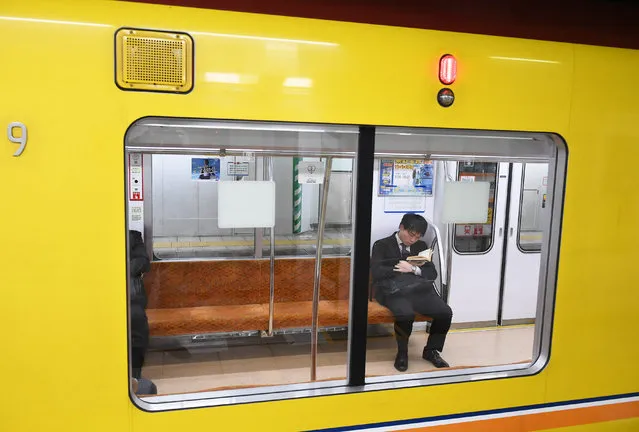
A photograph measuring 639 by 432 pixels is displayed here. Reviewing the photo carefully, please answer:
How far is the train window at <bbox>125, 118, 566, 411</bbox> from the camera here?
2.10 meters

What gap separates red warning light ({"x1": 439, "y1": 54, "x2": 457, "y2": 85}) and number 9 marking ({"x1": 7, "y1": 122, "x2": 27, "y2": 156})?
5.13 feet

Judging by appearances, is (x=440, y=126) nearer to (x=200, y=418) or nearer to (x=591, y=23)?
(x=591, y=23)

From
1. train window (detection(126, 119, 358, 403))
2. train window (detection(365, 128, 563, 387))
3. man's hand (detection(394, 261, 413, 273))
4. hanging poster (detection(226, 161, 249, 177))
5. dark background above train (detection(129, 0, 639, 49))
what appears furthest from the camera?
man's hand (detection(394, 261, 413, 273))

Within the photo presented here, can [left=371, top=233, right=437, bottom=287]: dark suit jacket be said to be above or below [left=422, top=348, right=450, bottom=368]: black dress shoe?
above

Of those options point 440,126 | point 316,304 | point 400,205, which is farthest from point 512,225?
point 440,126

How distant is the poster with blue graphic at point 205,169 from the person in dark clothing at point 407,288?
37.9 inches

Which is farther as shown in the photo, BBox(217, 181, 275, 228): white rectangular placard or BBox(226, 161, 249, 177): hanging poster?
BBox(226, 161, 249, 177): hanging poster

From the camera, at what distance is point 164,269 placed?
3.61 meters

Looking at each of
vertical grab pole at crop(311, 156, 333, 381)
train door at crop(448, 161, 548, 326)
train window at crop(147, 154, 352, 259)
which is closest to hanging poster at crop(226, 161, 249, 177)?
train window at crop(147, 154, 352, 259)

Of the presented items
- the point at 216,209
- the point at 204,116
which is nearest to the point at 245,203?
the point at 216,209

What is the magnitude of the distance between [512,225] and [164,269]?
12.8 feet

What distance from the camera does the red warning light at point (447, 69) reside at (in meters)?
2.14

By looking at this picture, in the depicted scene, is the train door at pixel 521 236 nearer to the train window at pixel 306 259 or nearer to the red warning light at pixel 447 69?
the train window at pixel 306 259

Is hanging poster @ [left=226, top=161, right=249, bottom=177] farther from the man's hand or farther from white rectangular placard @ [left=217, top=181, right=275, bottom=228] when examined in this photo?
the man's hand
